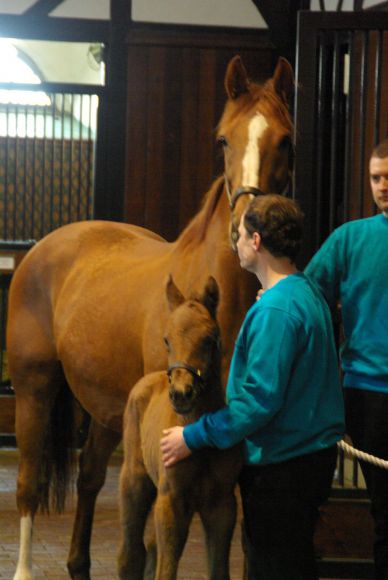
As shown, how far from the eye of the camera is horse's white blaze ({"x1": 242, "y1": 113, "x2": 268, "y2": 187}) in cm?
307

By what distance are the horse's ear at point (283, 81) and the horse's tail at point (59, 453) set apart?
66.6 inches

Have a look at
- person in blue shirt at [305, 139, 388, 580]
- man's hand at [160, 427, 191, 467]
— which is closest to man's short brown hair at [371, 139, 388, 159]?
person in blue shirt at [305, 139, 388, 580]

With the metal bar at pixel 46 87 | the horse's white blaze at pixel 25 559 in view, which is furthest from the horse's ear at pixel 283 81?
the metal bar at pixel 46 87

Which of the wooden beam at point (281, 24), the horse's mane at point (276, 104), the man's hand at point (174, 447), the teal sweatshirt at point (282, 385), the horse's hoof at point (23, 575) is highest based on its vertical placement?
the wooden beam at point (281, 24)

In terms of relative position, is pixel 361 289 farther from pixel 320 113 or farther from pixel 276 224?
pixel 320 113

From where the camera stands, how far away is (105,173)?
727 cm

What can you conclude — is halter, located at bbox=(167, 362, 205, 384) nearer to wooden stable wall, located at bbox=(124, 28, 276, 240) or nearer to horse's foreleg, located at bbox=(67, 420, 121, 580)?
horse's foreleg, located at bbox=(67, 420, 121, 580)

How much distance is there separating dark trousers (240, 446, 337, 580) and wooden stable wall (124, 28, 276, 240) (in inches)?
196

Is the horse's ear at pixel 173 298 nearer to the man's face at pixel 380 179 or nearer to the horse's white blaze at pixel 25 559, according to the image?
the man's face at pixel 380 179

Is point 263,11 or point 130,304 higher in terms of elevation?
point 263,11

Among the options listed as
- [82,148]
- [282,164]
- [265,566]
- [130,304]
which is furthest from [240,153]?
[82,148]

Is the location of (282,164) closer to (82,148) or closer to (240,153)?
(240,153)

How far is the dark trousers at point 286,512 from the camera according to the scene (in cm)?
240

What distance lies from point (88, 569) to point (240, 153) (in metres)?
1.83
